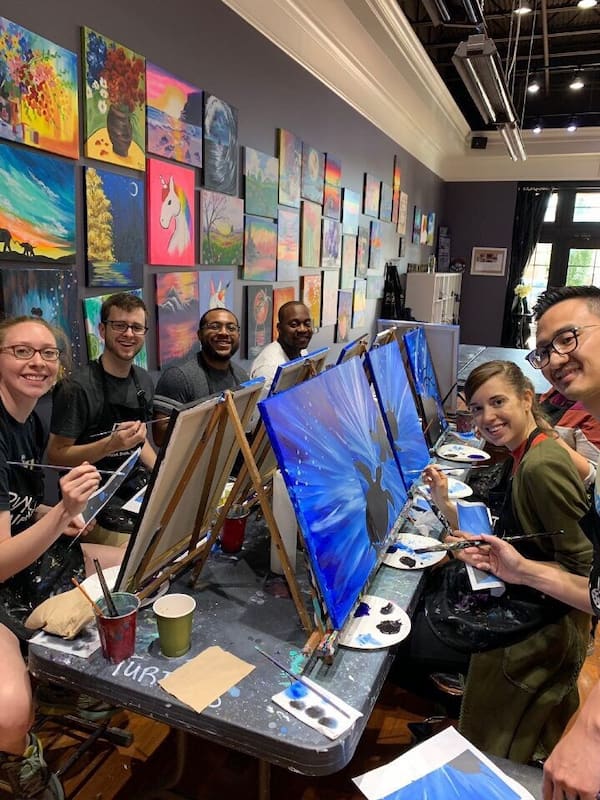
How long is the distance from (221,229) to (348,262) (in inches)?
88.7

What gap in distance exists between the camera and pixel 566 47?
6.49 m

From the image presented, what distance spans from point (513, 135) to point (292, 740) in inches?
222

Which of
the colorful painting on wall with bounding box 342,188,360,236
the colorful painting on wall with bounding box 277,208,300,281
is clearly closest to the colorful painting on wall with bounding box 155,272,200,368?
the colorful painting on wall with bounding box 277,208,300,281

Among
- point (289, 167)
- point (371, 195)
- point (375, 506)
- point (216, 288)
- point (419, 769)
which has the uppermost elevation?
point (371, 195)

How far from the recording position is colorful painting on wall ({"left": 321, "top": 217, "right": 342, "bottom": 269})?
15.2 feet

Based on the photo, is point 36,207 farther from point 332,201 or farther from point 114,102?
point 332,201

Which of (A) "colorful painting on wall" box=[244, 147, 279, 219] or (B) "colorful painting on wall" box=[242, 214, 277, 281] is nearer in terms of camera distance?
(A) "colorful painting on wall" box=[244, 147, 279, 219]

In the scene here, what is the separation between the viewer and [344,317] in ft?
17.4

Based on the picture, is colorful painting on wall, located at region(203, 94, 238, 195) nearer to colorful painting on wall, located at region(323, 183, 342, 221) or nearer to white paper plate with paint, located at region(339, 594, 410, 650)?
colorful painting on wall, located at region(323, 183, 342, 221)

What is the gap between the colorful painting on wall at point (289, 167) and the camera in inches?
148

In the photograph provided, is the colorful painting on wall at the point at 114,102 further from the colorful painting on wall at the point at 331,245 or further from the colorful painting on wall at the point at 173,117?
the colorful painting on wall at the point at 331,245

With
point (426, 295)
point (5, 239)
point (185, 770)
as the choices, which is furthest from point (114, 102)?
point (426, 295)

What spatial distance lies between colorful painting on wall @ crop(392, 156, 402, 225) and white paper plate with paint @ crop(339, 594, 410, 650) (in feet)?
19.3

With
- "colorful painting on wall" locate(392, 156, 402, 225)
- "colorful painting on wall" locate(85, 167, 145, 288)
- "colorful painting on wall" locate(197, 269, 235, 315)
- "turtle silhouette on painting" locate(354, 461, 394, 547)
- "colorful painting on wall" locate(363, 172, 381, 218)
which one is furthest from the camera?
"colorful painting on wall" locate(392, 156, 402, 225)
